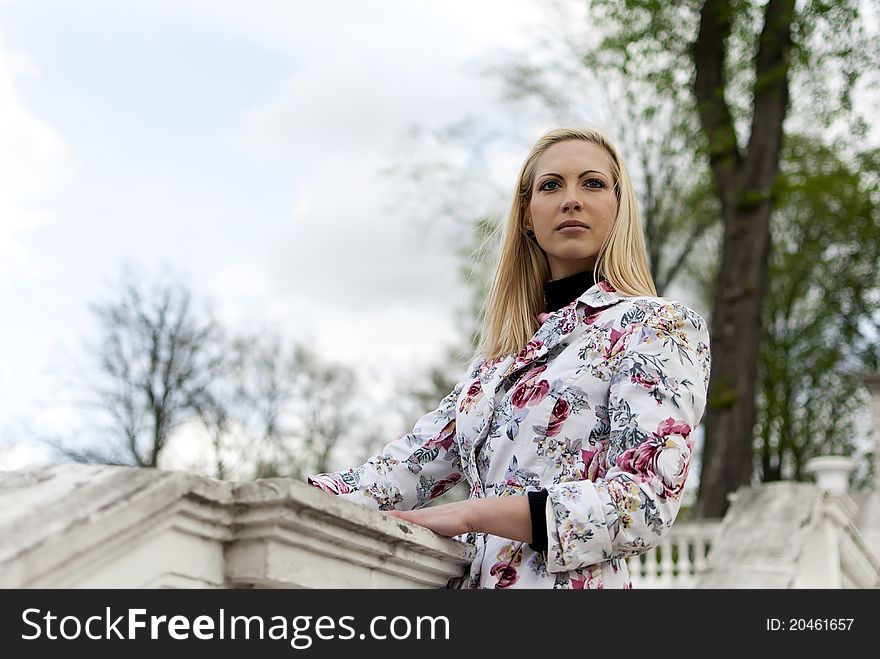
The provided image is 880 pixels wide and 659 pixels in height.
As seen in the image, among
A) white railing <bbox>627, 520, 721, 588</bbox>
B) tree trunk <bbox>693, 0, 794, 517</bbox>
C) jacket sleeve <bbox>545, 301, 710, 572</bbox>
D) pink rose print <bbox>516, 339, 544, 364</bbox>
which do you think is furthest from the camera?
tree trunk <bbox>693, 0, 794, 517</bbox>

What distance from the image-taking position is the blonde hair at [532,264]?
7.53 feet

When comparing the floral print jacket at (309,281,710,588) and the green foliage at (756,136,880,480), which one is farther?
the green foliage at (756,136,880,480)

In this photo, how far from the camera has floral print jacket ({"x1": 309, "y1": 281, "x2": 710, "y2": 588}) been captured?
6.03ft

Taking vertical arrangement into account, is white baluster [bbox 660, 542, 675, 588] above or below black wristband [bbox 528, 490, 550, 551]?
above

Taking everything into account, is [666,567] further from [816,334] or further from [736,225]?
[816,334]

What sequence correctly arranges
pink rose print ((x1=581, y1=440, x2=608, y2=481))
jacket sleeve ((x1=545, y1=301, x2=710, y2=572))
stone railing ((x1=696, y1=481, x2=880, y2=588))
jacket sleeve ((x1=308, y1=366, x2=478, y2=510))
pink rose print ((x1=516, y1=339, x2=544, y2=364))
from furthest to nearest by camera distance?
stone railing ((x1=696, y1=481, x2=880, y2=588)) → jacket sleeve ((x1=308, y1=366, x2=478, y2=510)) → pink rose print ((x1=516, y1=339, x2=544, y2=364)) → pink rose print ((x1=581, y1=440, x2=608, y2=481)) → jacket sleeve ((x1=545, y1=301, x2=710, y2=572))

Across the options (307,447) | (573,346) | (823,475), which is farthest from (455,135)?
(573,346)

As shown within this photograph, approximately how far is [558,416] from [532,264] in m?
0.61

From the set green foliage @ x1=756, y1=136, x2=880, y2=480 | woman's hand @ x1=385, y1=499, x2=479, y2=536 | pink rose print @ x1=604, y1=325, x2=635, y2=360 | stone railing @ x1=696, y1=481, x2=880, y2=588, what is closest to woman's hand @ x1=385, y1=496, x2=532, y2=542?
woman's hand @ x1=385, y1=499, x2=479, y2=536

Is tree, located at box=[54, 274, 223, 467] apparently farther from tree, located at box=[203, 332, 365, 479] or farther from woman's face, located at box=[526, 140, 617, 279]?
woman's face, located at box=[526, 140, 617, 279]

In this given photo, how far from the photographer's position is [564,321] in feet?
7.22

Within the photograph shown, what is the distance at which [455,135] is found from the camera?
18.0m
